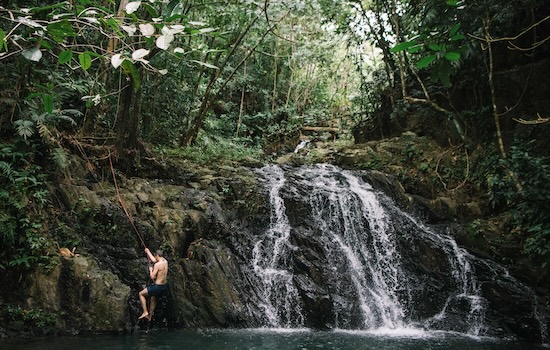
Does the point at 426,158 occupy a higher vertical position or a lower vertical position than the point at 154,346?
higher

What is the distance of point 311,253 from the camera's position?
33.1 feet

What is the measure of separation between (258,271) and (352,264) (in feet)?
7.42

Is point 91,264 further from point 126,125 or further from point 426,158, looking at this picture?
point 426,158

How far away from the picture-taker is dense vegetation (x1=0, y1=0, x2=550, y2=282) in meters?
2.96

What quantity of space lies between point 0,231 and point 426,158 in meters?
11.3

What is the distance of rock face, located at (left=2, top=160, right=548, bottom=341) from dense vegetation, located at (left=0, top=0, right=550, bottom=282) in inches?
31.0

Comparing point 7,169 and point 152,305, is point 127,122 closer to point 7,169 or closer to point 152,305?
point 7,169

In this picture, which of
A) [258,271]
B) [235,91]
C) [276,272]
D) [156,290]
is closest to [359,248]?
[276,272]

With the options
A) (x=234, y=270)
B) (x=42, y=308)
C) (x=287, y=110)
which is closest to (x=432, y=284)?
(x=234, y=270)

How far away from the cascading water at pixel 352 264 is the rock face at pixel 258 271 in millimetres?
26

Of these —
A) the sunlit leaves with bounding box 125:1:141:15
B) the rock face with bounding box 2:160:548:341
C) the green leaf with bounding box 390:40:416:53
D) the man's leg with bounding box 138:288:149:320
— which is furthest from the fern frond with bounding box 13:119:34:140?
the green leaf with bounding box 390:40:416:53

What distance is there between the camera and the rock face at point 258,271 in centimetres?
777

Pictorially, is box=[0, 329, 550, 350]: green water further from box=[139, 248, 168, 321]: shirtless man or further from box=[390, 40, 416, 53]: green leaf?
box=[390, 40, 416, 53]: green leaf

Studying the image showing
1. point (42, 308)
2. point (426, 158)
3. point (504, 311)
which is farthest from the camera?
point (426, 158)
